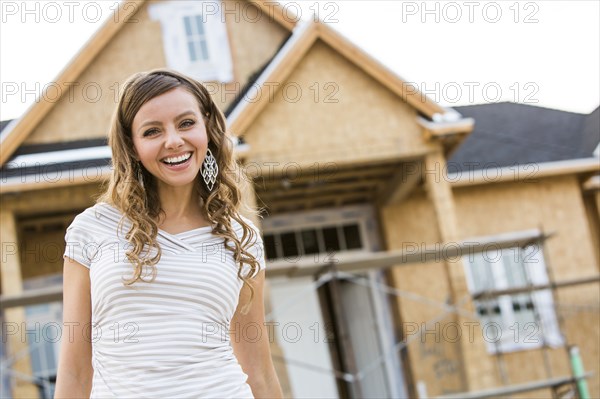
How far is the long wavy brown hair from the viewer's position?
2.42 metres

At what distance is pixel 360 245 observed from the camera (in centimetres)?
1549

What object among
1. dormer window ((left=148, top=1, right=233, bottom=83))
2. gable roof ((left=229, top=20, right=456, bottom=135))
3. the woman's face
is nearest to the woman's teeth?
the woman's face

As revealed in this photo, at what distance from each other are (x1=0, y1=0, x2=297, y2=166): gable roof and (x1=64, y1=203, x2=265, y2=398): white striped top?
34.9 ft

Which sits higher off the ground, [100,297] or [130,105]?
[130,105]

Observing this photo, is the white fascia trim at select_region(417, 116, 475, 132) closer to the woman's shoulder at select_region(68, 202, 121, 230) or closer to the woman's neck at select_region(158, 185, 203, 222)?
the woman's neck at select_region(158, 185, 203, 222)

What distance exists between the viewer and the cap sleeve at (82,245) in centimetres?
241

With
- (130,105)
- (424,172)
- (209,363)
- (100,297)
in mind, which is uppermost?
(424,172)

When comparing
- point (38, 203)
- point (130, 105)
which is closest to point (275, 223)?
point (38, 203)

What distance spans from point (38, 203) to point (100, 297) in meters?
10.3

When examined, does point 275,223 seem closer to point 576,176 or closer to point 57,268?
point 57,268

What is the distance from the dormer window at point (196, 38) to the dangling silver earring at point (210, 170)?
11683 millimetres

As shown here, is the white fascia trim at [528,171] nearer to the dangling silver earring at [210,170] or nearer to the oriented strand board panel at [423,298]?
the oriented strand board panel at [423,298]

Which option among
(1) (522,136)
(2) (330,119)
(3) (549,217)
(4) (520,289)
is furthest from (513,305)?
(2) (330,119)

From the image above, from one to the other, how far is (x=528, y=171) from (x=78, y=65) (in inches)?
299
